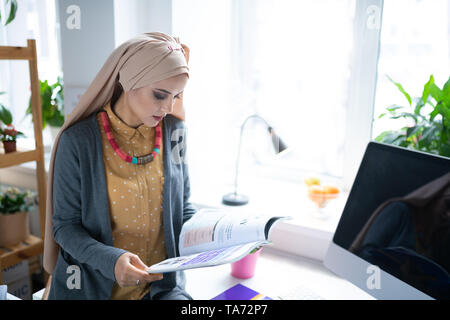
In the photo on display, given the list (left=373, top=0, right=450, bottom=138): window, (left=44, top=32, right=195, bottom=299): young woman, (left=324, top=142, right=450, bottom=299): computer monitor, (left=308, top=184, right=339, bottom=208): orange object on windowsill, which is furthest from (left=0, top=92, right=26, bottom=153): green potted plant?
(left=373, top=0, right=450, bottom=138): window

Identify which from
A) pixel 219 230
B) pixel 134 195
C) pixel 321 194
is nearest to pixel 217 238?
pixel 219 230

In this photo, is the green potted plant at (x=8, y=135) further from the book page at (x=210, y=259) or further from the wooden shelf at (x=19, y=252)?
the book page at (x=210, y=259)

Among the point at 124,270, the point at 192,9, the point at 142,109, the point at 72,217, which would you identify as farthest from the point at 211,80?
the point at 124,270

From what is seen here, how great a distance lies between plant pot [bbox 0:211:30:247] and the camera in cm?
198

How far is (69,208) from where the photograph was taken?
121 cm

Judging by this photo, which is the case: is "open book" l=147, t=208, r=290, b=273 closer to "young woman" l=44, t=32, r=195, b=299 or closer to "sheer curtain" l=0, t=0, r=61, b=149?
"young woman" l=44, t=32, r=195, b=299

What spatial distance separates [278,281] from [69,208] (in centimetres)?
72

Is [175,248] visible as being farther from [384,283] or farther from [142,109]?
[384,283]

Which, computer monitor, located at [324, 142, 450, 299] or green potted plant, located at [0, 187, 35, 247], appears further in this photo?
green potted plant, located at [0, 187, 35, 247]

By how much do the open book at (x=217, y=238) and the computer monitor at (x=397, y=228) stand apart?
0.22 meters

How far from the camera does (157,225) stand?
1.30 m

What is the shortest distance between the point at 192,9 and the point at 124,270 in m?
1.16

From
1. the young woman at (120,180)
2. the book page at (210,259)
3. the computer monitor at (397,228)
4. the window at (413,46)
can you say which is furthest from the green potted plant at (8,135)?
the window at (413,46)

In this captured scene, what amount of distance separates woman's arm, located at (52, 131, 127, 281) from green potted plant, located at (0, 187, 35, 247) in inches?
36.5
